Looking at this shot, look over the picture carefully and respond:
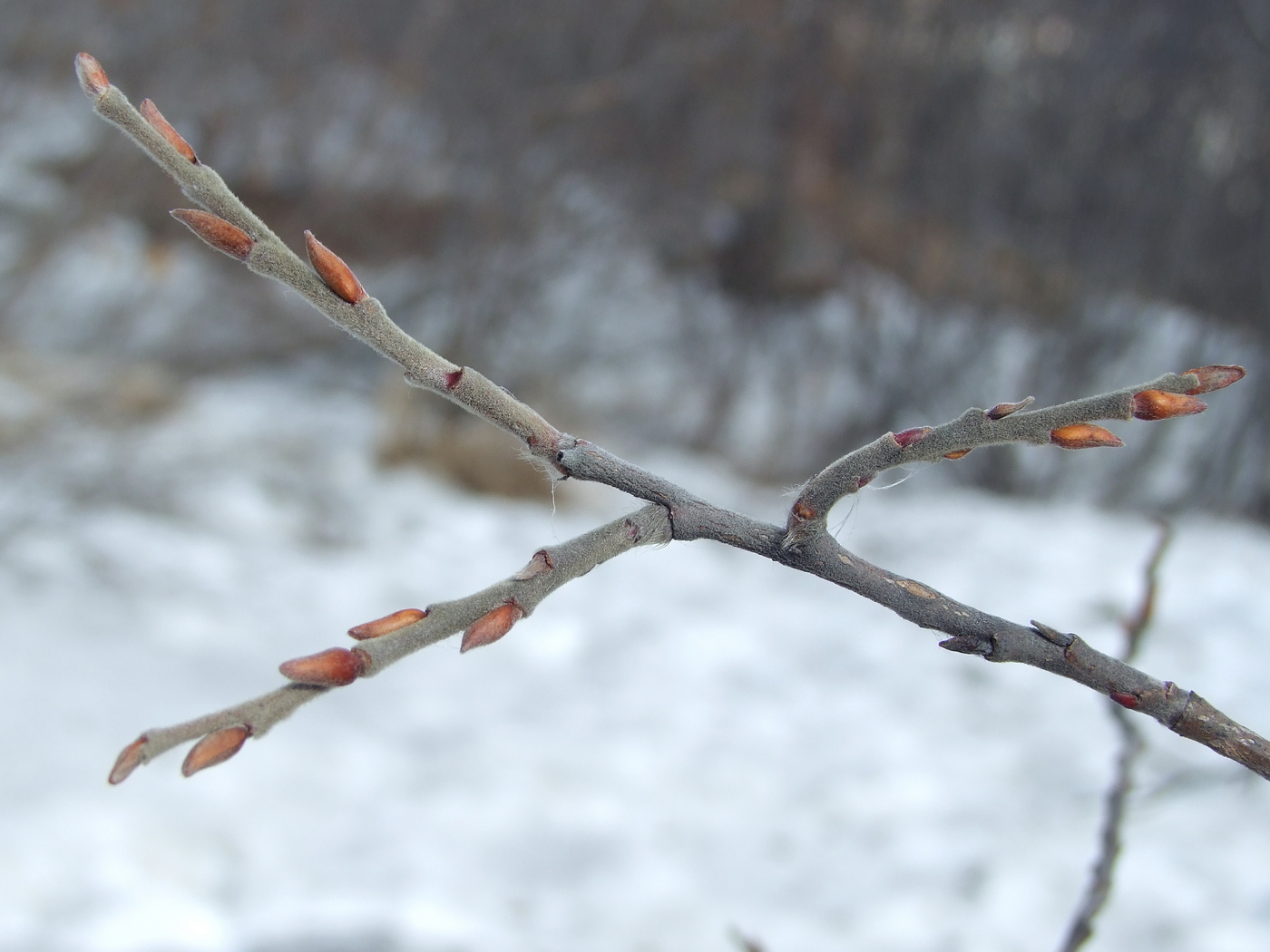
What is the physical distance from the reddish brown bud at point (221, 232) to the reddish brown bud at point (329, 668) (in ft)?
0.64

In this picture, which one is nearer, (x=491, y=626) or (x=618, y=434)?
(x=491, y=626)

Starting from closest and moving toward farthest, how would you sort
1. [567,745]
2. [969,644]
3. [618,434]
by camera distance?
[969,644] < [567,745] < [618,434]

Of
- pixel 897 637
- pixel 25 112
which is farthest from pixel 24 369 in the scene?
pixel 897 637

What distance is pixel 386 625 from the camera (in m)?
0.49

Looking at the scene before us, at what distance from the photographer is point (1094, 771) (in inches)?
103

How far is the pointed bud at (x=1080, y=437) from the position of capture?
1.57 feet

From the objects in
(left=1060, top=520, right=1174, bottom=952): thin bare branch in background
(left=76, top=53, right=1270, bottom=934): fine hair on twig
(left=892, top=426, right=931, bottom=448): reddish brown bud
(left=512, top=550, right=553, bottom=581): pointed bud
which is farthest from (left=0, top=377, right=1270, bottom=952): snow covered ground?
(left=512, top=550, right=553, bottom=581): pointed bud

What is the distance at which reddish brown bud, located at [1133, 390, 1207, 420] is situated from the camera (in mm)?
473

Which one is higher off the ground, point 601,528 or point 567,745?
point 567,745

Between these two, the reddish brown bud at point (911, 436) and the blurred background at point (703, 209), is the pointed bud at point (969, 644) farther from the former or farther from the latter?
the blurred background at point (703, 209)

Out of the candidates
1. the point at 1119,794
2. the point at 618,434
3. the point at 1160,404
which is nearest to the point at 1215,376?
the point at 1160,404

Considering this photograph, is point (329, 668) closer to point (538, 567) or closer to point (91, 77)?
point (538, 567)

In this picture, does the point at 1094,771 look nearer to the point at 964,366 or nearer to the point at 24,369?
the point at 964,366

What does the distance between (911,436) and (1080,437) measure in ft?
0.27
